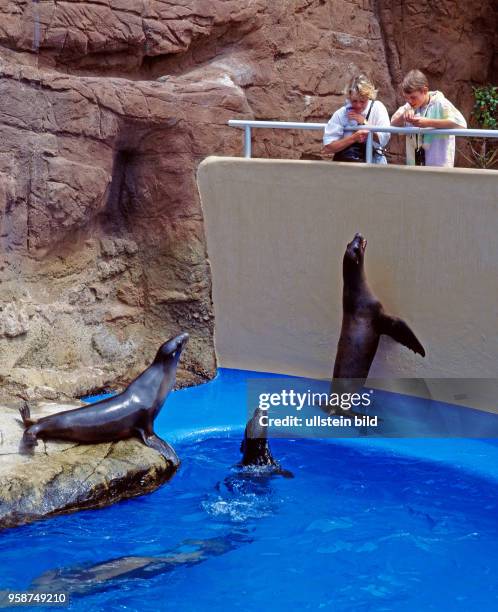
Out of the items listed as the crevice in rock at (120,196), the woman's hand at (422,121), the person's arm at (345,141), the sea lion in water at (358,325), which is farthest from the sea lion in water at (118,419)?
the woman's hand at (422,121)

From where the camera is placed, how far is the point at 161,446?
6.48 meters

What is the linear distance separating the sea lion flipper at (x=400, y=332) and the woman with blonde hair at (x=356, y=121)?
3.95 ft

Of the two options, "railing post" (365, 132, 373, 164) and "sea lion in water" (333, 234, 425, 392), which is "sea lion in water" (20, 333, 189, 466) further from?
"railing post" (365, 132, 373, 164)

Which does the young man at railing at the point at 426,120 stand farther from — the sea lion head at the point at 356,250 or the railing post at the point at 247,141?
the railing post at the point at 247,141

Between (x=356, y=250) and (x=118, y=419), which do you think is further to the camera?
(x=356, y=250)

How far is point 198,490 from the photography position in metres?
6.19

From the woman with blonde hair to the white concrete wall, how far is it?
0.19 metres

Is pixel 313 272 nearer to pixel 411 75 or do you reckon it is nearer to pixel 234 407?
pixel 234 407

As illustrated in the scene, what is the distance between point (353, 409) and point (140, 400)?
5.66 feet

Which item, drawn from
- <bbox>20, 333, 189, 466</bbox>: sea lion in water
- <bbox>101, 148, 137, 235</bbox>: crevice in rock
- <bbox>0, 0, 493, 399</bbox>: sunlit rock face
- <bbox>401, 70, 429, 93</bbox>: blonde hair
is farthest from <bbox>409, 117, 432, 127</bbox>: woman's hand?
<bbox>101, 148, 137, 235</bbox>: crevice in rock

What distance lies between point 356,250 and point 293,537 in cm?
267

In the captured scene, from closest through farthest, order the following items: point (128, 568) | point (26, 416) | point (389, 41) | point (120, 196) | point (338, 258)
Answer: point (128, 568), point (26, 416), point (338, 258), point (120, 196), point (389, 41)

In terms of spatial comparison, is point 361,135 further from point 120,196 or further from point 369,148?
point 120,196

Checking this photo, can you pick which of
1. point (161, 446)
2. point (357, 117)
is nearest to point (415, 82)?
point (357, 117)
